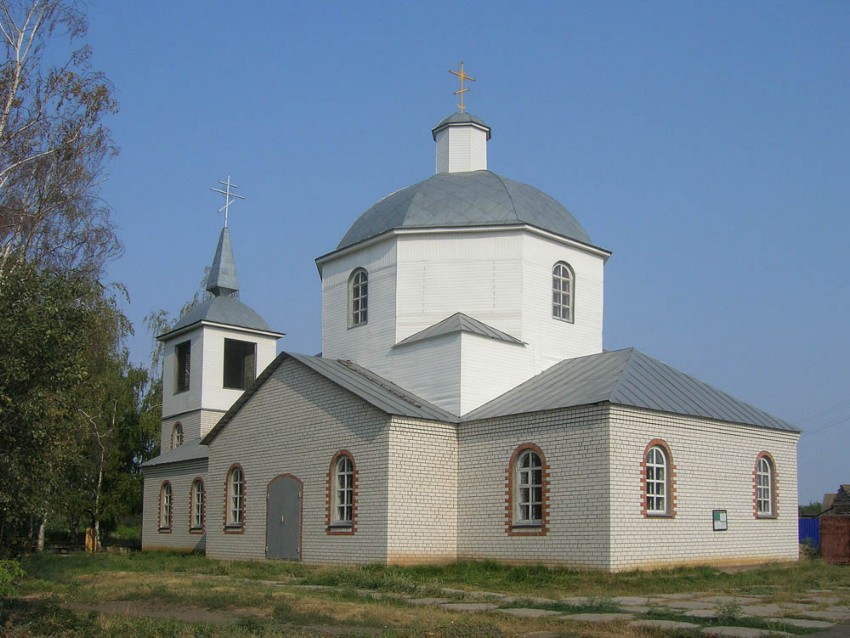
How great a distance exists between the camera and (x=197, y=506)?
28.1 metres

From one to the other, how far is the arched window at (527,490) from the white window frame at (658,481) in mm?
1968

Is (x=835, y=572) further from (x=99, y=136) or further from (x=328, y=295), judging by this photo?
(x=99, y=136)

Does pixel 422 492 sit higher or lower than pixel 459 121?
lower

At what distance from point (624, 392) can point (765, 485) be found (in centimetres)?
509

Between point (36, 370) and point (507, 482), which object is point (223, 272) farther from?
point (36, 370)

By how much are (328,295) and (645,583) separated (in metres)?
12.2

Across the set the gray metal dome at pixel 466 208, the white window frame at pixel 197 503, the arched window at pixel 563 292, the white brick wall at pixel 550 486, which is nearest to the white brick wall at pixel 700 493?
the white brick wall at pixel 550 486

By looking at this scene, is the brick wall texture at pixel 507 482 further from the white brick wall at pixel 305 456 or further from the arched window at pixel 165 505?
the arched window at pixel 165 505

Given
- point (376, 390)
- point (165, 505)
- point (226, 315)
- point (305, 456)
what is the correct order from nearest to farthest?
point (376, 390) → point (305, 456) → point (165, 505) → point (226, 315)

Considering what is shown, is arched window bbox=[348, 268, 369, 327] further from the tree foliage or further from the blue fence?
the blue fence

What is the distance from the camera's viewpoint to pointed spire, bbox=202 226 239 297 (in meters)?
32.6

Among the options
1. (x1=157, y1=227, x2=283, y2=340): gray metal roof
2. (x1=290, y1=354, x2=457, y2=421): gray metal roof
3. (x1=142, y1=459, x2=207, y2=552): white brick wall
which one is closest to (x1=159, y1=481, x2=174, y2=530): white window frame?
(x1=142, y1=459, x2=207, y2=552): white brick wall

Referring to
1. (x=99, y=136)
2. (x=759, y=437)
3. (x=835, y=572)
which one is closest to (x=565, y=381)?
(x=759, y=437)

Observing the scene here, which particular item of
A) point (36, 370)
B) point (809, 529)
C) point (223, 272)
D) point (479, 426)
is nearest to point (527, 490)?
point (479, 426)
